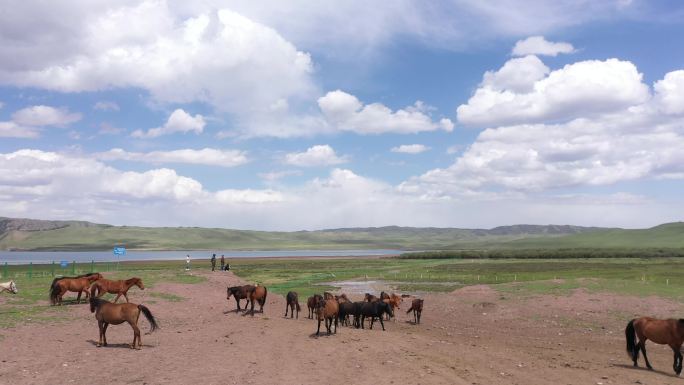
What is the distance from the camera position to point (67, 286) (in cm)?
2481

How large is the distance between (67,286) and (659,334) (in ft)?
84.8

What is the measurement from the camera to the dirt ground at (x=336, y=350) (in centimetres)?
1342

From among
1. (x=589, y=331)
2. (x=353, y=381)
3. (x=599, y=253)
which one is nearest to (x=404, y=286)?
(x=589, y=331)

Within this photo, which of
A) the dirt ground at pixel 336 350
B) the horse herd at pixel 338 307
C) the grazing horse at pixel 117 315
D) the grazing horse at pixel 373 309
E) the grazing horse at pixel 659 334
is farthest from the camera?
the grazing horse at pixel 373 309

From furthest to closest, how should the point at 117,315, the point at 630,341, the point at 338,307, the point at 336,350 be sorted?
the point at 338,307 < the point at 117,315 < the point at 336,350 < the point at 630,341

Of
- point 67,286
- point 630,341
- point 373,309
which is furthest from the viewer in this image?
point 67,286

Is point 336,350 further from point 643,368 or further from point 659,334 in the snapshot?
point 659,334

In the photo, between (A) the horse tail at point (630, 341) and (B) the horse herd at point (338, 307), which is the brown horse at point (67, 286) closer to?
(B) the horse herd at point (338, 307)

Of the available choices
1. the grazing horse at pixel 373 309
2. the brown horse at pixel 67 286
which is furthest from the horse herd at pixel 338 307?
the brown horse at pixel 67 286

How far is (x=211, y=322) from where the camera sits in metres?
23.3

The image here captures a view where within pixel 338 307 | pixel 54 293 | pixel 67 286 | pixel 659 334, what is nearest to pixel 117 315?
pixel 338 307

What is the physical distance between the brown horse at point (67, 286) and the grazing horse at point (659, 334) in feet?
80.4

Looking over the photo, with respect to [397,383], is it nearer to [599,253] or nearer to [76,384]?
[76,384]

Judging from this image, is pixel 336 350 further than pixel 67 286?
No
